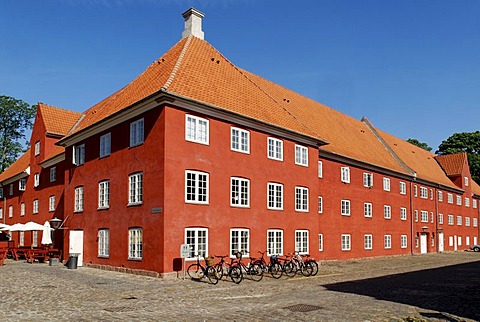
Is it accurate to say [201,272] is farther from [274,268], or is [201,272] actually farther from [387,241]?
[387,241]

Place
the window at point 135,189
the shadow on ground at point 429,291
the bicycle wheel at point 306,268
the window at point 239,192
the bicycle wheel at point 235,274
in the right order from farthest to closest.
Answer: the window at point 239,192, the bicycle wheel at point 306,268, the window at point 135,189, the bicycle wheel at point 235,274, the shadow on ground at point 429,291

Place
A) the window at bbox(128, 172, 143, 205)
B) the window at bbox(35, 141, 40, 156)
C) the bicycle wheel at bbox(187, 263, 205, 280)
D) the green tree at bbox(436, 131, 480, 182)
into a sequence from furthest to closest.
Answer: the green tree at bbox(436, 131, 480, 182)
the window at bbox(35, 141, 40, 156)
the window at bbox(128, 172, 143, 205)
the bicycle wheel at bbox(187, 263, 205, 280)

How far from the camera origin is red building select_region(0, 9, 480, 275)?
70.2 feet

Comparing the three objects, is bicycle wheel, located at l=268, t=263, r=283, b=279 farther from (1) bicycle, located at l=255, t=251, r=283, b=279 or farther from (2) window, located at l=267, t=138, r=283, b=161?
(2) window, located at l=267, t=138, r=283, b=161

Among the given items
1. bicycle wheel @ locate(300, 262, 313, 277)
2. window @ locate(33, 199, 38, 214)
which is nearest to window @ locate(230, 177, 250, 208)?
bicycle wheel @ locate(300, 262, 313, 277)

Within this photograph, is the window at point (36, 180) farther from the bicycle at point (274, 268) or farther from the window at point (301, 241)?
the bicycle at point (274, 268)

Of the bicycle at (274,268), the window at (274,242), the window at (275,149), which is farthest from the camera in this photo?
the window at (275,149)

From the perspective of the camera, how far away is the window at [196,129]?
2206cm

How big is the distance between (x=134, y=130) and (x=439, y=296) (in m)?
15.5

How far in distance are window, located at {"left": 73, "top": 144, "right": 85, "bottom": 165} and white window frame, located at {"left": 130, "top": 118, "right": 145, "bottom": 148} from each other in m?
6.10

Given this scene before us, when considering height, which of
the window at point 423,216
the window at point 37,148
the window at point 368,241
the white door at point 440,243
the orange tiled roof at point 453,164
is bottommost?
the white door at point 440,243

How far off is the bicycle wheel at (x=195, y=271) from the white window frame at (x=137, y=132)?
6397mm

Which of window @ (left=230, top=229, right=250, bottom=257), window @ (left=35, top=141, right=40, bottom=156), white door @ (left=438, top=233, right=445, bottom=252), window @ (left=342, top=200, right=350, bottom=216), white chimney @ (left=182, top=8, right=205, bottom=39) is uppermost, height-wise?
white chimney @ (left=182, top=8, right=205, bottom=39)

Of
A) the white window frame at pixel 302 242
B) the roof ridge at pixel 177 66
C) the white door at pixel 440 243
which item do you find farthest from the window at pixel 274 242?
the white door at pixel 440 243
